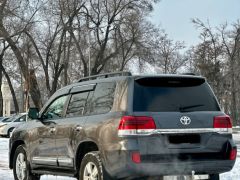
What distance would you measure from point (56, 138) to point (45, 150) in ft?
1.58

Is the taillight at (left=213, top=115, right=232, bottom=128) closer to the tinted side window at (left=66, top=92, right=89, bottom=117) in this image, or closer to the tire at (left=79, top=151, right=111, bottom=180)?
the tire at (left=79, top=151, right=111, bottom=180)

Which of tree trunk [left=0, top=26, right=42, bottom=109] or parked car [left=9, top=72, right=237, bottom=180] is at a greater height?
tree trunk [left=0, top=26, right=42, bottom=109]

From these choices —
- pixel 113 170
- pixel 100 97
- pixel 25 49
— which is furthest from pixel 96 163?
pixel 25 49

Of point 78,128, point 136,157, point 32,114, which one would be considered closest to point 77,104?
point 78,128

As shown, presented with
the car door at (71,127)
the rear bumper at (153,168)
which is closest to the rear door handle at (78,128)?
the car door at (71,127)

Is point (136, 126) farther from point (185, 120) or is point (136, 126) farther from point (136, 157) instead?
point (185, 120)

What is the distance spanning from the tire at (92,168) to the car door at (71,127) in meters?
0.32

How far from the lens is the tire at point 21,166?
9.18 meters

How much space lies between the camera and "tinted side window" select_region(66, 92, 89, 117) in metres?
7.73

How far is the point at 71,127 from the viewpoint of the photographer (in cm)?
766

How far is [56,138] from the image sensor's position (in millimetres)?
8062

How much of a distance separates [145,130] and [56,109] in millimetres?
2401

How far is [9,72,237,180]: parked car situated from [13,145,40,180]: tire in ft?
4.82

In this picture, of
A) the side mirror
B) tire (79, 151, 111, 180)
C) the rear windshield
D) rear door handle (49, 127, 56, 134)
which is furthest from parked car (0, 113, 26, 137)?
the rear windshield
